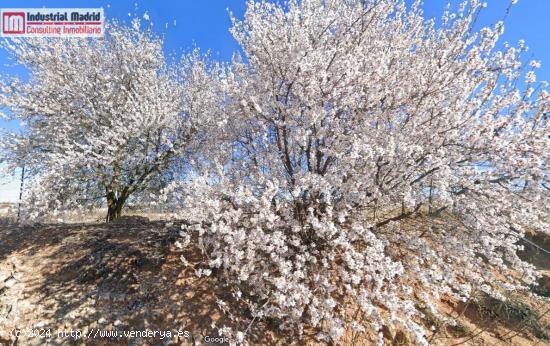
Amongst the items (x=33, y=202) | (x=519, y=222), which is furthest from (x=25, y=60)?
(x=519, y=222)

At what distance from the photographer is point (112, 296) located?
5.52 meters

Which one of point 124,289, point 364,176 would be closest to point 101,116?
point 124,289

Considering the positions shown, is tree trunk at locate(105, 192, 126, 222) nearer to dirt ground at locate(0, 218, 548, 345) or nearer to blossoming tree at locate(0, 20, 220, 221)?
blossoming tree at locate(0, 20, 220, 221)

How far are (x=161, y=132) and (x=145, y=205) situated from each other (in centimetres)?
264

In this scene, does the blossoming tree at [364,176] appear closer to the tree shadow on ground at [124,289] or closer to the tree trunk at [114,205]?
the tree shadow on ground at [124,289]

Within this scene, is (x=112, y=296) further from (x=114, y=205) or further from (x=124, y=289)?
(x=114, y=205)

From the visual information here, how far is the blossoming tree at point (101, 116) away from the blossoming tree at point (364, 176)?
283 cm

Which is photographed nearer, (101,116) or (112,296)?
(112,296)

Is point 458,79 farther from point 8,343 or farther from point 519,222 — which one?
point 8,343

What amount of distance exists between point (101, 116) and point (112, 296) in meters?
4.79

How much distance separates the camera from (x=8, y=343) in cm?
481

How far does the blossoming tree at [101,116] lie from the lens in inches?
298

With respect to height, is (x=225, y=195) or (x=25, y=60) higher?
(x=25, y=60)

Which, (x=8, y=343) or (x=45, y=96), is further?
(x=45, y=96)
